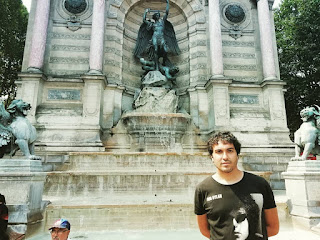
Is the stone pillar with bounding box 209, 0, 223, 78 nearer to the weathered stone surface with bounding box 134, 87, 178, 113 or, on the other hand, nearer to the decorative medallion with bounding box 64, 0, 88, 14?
the weathered stone surface with bounding box 134, 87, 178, 113

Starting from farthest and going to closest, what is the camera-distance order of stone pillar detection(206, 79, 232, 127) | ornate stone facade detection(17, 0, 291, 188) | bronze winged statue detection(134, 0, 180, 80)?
bronze winged statue detection(134, 0, 180, 80), stone pillar detection(206, 79, 232, 127), ornate stone facade detection(17, 0, 291, 188)

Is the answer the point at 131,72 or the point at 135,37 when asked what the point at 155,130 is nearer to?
the point at 131,72

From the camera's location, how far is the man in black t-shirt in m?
1.61

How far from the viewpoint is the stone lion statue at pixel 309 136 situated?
503 centimetres

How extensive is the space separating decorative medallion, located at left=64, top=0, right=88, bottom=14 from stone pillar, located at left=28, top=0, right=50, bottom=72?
1056 millimetres

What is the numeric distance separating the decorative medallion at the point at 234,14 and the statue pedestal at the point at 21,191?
12.9m

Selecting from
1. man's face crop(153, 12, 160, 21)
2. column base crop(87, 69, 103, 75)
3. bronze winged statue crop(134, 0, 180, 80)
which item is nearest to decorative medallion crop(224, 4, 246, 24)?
bronze winged statue crop(134, 0, 180, 80)

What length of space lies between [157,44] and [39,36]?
238 inches

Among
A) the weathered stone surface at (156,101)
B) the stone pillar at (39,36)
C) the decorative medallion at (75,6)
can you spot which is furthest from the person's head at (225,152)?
the decorative medallion at (75,6)

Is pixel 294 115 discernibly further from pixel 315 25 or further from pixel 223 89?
pixel 223 89

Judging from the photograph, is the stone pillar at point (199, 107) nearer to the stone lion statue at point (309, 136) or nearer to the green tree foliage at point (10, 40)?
the stone lion statue at point (309, 136)

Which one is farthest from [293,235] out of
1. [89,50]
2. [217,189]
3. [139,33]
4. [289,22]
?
[289,22]

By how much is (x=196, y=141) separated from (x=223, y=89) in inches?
112

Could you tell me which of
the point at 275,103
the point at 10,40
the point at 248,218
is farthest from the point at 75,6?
the point at 248,218
